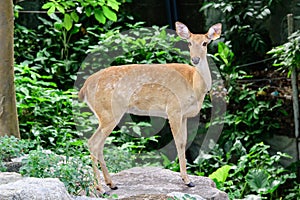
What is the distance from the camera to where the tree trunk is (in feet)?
16.6

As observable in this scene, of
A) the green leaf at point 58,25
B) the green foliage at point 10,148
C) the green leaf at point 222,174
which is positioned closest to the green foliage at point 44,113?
the green leaf at point 58,25

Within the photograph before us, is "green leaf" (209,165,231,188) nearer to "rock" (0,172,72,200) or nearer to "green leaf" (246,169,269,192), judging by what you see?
"green leaf" (246,169,269,192)

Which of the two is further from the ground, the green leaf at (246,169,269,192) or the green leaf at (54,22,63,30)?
the green leaf at (54,22,63,30)

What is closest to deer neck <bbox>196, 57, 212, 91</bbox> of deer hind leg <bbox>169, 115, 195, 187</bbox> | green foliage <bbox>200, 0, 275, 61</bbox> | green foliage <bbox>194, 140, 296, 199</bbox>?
deer hind leg <bbox>169, 115, 195, 187</bbox>

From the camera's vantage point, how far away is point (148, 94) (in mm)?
4359

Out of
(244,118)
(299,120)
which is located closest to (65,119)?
(244,118)

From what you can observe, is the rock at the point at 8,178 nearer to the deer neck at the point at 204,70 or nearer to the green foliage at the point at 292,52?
the deer neck at the point at 204,70

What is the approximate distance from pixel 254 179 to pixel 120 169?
5.61ft

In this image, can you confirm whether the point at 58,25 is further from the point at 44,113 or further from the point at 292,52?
the point at 292,52

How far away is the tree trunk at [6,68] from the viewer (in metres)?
5.07

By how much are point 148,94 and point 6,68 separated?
1.32 metres

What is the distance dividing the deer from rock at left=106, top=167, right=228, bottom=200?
83 millimetres

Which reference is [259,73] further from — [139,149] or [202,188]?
[202,188]

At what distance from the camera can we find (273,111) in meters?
7.23
